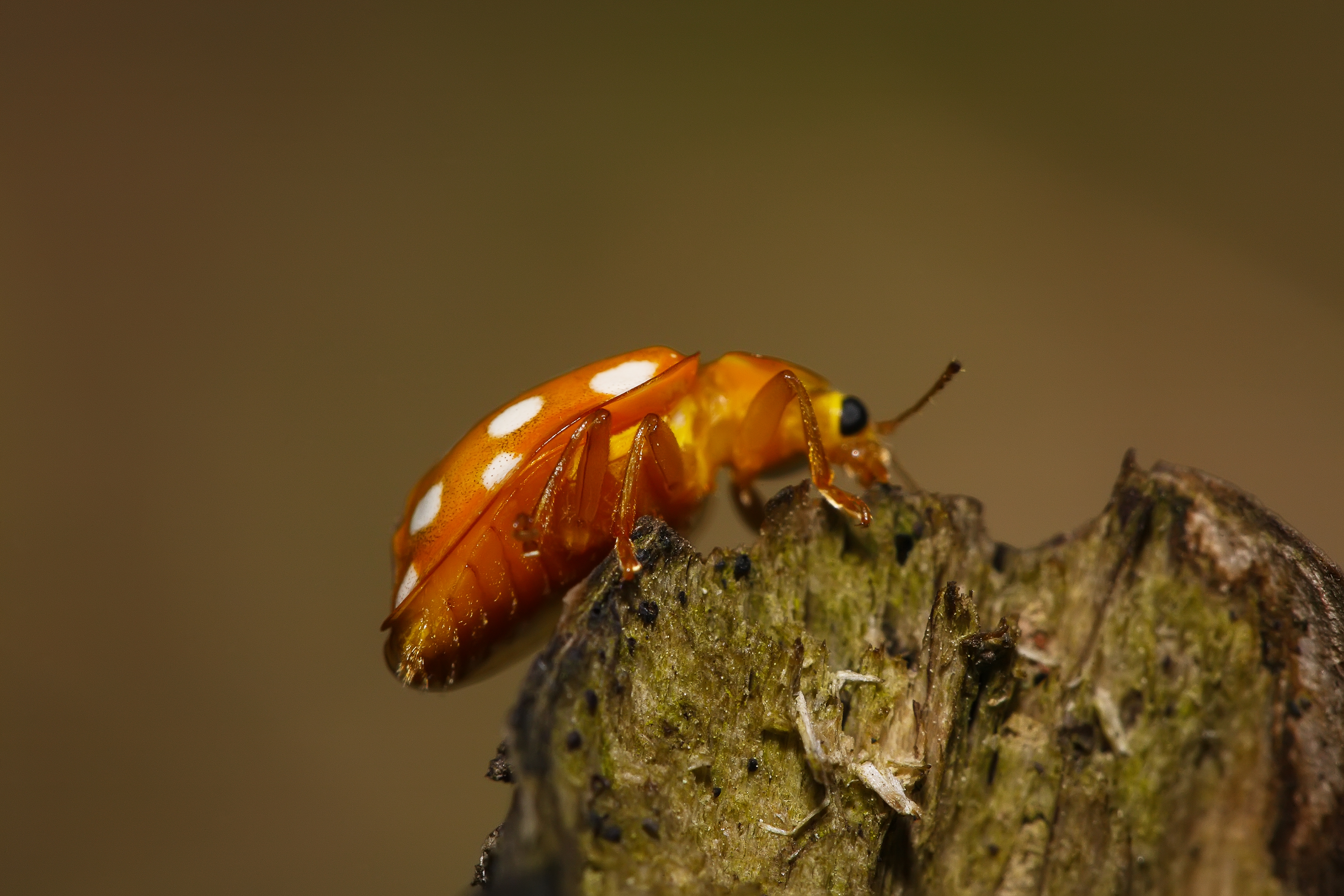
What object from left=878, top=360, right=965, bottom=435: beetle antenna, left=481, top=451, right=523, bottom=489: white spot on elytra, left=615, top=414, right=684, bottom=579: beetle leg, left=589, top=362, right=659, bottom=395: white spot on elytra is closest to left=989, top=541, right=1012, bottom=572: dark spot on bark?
left=615, top=414, right=684, bottom=579: beetle leg

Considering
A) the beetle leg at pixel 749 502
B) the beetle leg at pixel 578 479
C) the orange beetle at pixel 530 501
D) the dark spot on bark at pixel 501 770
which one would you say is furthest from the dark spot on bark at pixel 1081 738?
the beetle leg at pixel 749 502

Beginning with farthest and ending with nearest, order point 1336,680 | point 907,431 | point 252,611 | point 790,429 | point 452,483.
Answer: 1. point 907,431
2. point 252,611
3. point 790,429
4. point 452,483
5. point 1336,680

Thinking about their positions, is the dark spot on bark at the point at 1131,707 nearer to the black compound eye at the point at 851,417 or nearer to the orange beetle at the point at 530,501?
the orange beetle at the point at 530,501

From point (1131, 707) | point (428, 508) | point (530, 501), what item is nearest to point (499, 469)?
point (530, 501)

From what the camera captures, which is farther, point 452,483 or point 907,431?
point 907,431

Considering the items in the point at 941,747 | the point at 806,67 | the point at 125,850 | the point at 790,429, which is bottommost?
the point at 125,850

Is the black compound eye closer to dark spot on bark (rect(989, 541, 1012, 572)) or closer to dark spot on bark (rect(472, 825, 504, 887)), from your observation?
dark spot on bark (rect(989, 541, 1012, 572))

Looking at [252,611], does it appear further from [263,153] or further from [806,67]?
[806,67]

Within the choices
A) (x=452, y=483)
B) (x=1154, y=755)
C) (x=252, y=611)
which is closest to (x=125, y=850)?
(x=252, y=611)
